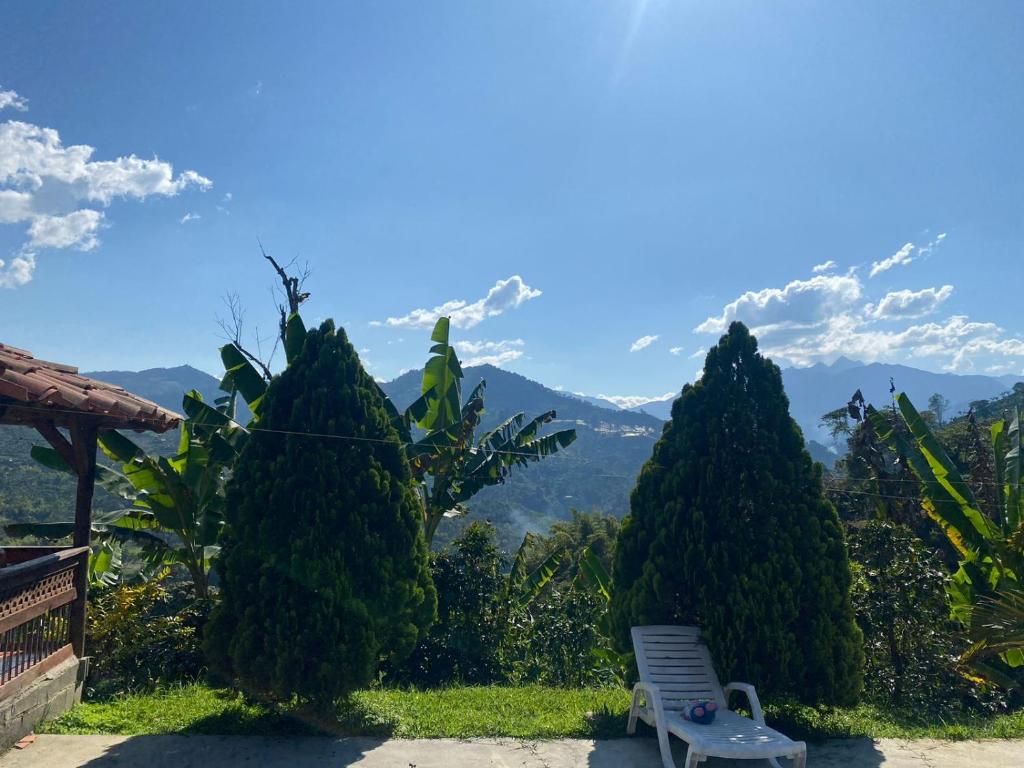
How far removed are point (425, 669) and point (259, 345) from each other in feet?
19.4

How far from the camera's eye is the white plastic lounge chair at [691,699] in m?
4.82

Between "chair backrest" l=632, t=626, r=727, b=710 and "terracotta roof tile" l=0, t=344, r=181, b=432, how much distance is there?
16.3 ft

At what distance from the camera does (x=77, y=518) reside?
6.64m

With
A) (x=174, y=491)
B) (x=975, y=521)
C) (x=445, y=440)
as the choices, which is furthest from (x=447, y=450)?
(x=975, y=521)

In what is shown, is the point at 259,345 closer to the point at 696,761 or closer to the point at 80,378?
the point at 80,378

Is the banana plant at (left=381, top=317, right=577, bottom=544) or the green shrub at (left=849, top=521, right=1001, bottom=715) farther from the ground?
the banana plant at (left=381, top=317, right=577, bottom=544)

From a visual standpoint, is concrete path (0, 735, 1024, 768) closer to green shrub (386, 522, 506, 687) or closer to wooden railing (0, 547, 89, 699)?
wooden railing (0, 547, 89, 699)

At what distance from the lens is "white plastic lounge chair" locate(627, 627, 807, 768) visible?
4816mm

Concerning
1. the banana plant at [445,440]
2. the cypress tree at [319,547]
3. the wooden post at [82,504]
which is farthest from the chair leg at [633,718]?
the wooden post at [82,504]

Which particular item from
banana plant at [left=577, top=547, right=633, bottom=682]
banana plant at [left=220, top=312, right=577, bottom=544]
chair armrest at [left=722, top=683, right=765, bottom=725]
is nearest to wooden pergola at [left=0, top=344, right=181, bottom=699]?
banana plant at [left=220, top=312, right=577, bottom=544]

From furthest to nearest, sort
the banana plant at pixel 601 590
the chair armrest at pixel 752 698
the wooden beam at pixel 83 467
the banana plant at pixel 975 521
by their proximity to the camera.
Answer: the banana plant at pixel 601 590 → the banana plant at pixel 975 521 → the wooden beam at pixel 83 467 → the chair armrest at pixel 752 698

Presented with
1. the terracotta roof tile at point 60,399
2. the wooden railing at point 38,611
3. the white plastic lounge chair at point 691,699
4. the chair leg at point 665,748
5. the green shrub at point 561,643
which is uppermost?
the terracotta roof tile at point 60,399

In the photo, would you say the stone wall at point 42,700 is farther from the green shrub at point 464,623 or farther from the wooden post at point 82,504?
the green shrub at point 464,623

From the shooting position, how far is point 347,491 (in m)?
5.78
